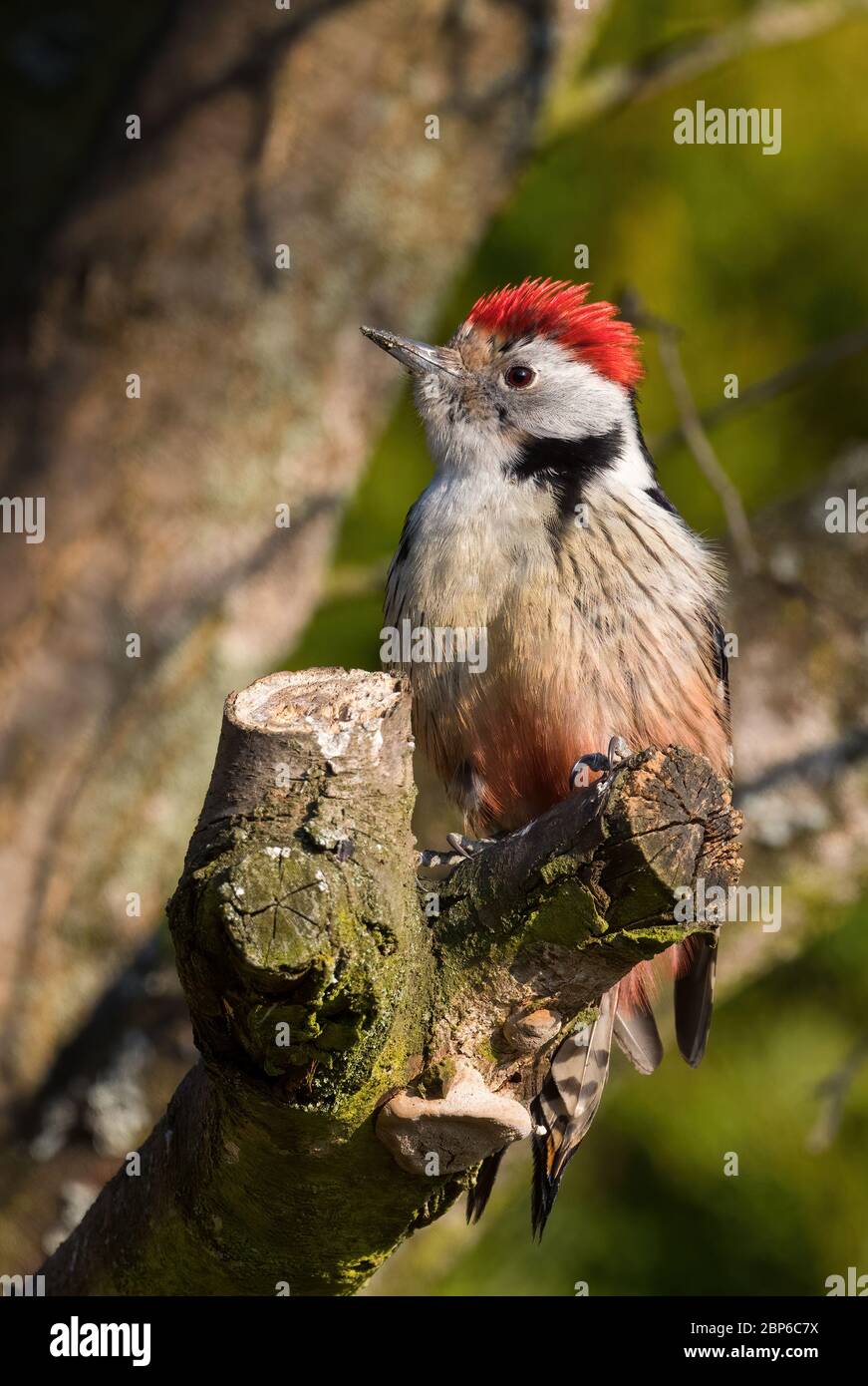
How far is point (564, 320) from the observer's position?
3455 mm

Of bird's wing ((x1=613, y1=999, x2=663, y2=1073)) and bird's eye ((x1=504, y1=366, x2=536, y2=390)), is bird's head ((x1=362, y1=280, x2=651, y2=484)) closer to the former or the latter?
bird's eye ((x1=504, y1=366, x2=536, y2=390))

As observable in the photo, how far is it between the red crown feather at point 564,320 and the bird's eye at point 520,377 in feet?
0.27

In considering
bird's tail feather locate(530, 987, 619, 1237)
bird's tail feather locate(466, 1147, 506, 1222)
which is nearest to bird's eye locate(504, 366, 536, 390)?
bird's tail feather locate(530, 987, 619, 1237)

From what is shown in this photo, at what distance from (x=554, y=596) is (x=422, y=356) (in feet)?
2.57

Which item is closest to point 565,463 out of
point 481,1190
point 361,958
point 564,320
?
point 564,320

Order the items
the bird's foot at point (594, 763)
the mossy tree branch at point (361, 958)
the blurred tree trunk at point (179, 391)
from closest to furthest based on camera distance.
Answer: the mossy tree branch at point (361, 958) → the bird's foot at point (594, 763) → the blurred tree trunk at point (179, 391)

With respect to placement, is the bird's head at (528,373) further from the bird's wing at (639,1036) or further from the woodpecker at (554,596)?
the bird's wing at (639,1036)

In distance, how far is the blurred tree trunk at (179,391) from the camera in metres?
4.20

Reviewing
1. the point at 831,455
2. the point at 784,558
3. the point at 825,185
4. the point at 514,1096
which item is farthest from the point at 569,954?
the point at 825,185

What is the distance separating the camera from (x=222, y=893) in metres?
1.77

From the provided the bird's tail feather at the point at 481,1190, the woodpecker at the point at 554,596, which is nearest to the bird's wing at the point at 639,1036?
the woodpecker at the point at 554,596

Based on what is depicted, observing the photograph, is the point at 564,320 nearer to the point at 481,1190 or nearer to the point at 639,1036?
the point at 639,1036

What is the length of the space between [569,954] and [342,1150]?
39 cm

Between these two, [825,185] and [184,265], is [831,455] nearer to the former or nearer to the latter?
[825,185]
